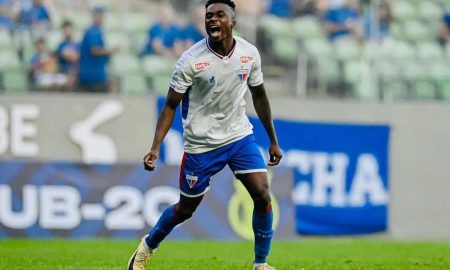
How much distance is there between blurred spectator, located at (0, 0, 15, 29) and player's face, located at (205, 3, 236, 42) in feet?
29.6

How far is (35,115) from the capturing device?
690 inches

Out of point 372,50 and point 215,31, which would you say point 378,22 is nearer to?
point 372,50

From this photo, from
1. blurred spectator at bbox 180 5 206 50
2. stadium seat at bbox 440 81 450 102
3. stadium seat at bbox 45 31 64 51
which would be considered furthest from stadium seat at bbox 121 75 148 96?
stadium seat at bbox 440 81 450 102

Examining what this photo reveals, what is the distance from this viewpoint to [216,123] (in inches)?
359

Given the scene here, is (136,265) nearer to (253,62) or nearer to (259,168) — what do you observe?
(259,168)

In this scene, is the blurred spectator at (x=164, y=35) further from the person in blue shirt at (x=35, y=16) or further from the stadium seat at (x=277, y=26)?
the person in blue shirt at (x=35, y=16)

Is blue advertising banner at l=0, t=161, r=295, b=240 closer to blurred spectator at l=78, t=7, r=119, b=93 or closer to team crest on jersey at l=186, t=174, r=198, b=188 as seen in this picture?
blurred spectator at l=78, t=7, r=119, b=93

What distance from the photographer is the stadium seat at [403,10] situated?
19734 millimetres

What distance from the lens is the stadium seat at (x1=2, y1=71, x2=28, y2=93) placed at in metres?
17.1

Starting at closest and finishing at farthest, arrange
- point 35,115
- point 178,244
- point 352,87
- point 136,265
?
point 136,265 < point 178,244 < point 35,115 < point 352,87

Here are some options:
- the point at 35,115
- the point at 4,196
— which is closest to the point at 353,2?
the point at 35,115

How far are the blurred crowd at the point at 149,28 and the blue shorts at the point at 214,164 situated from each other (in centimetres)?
839

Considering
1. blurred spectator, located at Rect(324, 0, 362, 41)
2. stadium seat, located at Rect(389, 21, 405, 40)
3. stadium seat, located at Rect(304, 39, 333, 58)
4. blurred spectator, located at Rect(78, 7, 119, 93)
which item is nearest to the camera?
blurred spectator, located at Rect(78, 7, 119, 93)

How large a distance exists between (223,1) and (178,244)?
24.0 feet
